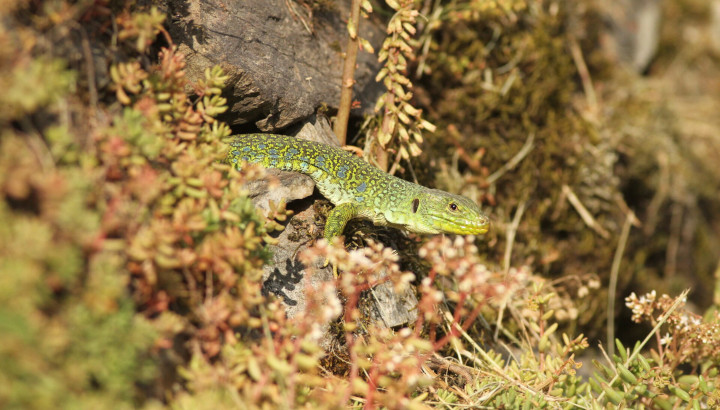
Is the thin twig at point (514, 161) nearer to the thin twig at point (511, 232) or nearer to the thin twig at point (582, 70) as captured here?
the thin twig at point (511, 232)

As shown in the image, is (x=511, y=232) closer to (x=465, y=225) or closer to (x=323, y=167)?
(x=465, y=225)

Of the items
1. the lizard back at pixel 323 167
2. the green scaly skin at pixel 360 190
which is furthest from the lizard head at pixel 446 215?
the lizard back at pixel 323 167

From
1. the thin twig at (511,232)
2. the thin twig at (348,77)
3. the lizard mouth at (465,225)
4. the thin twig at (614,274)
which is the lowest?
the thin twig at (614,274)

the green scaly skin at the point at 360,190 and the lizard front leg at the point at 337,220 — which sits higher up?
the green scaly skin at the point at 360,190

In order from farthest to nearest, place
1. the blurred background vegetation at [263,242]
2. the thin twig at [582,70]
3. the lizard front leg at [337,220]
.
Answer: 1. the thin twig at [582,70]
2. the lizard front leg at [337,220]
3. the blurred background vegetation at [263,242]

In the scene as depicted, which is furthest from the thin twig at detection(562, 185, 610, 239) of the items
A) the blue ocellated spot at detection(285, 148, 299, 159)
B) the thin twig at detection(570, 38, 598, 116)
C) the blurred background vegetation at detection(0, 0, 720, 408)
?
the blue ocellated spot at detection(285, 148, 299, 159)

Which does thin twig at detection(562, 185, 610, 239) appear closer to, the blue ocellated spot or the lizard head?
the lizard head

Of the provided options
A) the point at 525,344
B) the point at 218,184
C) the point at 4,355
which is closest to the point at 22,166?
the point at 4,355
